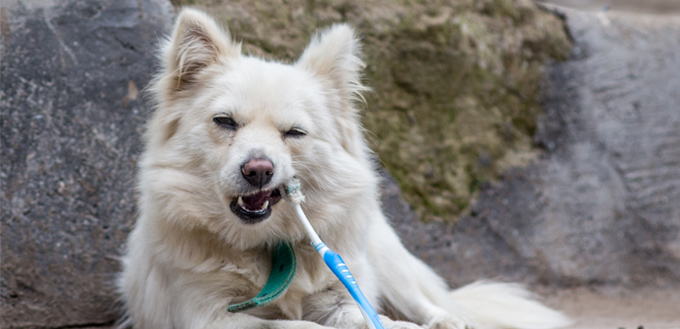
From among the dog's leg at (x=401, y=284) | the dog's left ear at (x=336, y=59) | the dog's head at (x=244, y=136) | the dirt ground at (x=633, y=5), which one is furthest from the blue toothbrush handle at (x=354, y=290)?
the dirt ground at (x=633, y=5)

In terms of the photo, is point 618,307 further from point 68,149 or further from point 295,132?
point 68,149

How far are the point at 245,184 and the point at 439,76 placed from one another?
3076 millimetres

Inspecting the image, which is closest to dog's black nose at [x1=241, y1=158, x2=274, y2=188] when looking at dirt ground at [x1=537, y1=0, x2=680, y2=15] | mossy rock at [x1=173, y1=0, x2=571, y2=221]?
mossy rock at [x1=173, y1=0, x2=571, y2=221]

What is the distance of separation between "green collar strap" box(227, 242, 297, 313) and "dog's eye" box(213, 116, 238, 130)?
67 cm

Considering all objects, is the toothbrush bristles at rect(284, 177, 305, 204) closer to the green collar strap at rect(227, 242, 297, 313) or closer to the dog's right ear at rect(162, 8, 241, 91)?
the green collar strap at rect(227, 242, 297, 313)

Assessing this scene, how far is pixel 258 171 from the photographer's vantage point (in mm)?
2689

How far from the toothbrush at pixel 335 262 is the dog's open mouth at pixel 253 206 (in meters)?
0.11

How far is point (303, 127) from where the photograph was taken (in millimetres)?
3068

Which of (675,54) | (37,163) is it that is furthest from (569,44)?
(37,163)

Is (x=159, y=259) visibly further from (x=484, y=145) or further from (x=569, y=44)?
(x=569, y=44)

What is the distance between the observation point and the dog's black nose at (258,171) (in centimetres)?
268

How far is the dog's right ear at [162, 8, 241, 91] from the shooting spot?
3195mm

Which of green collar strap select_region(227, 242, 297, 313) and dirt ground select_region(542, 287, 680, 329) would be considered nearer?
green collar strap select_region(227, 242, 297, 313)

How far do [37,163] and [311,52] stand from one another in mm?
1989
